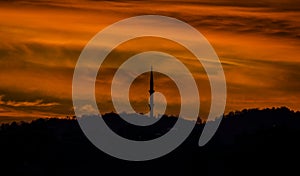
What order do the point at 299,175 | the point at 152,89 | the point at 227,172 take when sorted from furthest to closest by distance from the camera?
the point at 227,172
the point at 299,175
the point at 152,89

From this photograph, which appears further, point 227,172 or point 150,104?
point 227,172

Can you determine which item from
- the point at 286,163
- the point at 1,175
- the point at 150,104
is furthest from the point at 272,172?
the point at 1,175

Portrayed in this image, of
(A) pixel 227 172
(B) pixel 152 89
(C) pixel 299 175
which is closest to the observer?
(B) pixel 152 89

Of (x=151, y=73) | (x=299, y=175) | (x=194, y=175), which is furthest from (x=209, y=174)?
(x=151, y=73)

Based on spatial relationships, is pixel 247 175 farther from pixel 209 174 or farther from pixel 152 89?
pixel 152 89

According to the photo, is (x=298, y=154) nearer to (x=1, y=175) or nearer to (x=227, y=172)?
(x=227, y=172)

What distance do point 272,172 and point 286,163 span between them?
4.24m

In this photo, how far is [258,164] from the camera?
654 ft

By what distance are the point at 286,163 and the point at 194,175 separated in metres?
14.1

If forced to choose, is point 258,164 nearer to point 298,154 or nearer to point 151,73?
point 298,154

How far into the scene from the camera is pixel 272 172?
19150 cm

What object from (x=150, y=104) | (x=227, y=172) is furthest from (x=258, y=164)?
(x=150, y=104)

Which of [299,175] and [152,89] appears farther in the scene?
[299,175]

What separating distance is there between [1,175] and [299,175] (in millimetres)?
45073
